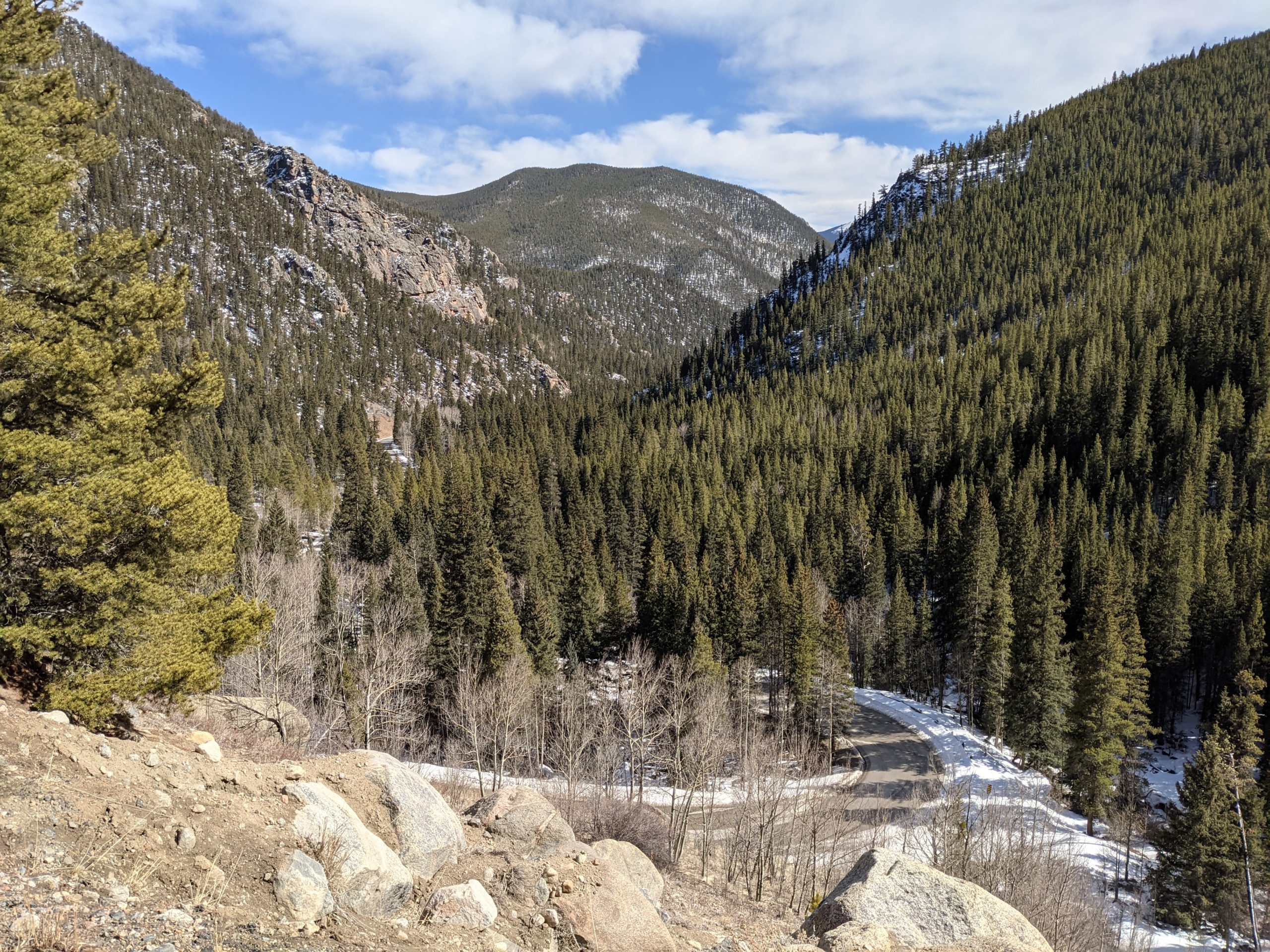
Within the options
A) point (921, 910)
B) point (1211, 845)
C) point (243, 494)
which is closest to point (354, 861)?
point (921, 910)

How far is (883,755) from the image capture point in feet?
157

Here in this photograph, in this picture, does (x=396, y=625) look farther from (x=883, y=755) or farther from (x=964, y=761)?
(x=964, y=761)

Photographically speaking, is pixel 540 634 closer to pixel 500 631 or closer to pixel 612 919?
pixel 500 631

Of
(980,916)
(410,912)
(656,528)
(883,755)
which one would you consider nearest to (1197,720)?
(883,755)

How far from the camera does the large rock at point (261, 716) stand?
21391mm

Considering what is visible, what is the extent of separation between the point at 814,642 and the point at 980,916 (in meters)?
38.9

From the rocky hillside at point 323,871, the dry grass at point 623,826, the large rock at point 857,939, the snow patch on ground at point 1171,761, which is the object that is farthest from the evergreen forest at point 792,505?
the large rock at point 857,939

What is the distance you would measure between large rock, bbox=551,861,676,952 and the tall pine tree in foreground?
7.52 m

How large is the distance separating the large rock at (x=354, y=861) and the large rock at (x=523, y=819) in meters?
3.33

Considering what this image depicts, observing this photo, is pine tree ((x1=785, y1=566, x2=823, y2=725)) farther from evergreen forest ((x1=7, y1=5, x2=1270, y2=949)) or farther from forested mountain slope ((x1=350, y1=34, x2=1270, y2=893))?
evergreen forest ((x1=7, y1=5, x2=1270, y2=949))

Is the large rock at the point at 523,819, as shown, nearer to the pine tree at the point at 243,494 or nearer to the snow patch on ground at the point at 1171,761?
the pine tree at the point at 243,494

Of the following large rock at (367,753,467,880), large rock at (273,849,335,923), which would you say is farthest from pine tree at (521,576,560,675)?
large rock at (273,849,335,923)

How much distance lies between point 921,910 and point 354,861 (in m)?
10.2

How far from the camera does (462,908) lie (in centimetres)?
944
